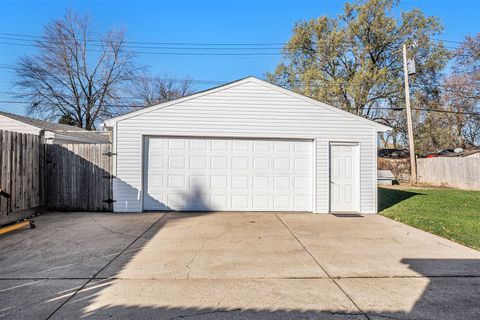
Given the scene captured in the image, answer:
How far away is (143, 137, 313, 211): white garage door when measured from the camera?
26.6 ft

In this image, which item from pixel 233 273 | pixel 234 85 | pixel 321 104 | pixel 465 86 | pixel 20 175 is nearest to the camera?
pixel 233 273

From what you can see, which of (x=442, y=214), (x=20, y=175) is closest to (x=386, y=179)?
(x=442, y=214)

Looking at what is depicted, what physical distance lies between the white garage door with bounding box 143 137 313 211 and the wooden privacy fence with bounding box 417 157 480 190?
11.9 metres

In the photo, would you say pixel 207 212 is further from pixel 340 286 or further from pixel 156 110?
pixel 340 286

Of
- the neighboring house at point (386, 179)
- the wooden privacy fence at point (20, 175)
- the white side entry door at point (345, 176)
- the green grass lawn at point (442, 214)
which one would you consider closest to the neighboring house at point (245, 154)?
the white side entry door at point (345, 176)

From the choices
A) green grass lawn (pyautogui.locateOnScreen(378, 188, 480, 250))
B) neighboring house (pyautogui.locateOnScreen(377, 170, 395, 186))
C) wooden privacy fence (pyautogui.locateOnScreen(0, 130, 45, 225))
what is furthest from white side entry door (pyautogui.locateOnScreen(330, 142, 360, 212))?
neighboring house (pyautogui.locateOnScreen(377, 170, 395, 186))

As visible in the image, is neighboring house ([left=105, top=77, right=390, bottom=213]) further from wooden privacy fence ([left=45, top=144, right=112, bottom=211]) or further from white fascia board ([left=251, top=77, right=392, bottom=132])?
wooden privacy fence ([left=45, top=144, right=112, bottom=211])

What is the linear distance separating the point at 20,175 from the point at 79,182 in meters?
1.44

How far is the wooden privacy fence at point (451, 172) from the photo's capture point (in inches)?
576

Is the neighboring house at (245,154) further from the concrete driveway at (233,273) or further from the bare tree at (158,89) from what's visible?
the bare tree at (158,89)

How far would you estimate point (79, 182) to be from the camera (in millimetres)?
7922

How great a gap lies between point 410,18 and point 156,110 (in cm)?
2231

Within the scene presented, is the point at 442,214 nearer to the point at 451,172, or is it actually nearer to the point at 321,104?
the point at 321,104

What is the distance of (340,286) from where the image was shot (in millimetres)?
3289
